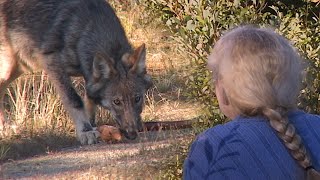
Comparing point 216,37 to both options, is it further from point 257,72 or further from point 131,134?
point 257,72

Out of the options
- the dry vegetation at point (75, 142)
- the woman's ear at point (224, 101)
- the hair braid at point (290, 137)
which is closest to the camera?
the hair braid at point (290, 137)

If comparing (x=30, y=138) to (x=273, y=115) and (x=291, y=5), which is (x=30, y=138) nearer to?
(x=291, y=5)

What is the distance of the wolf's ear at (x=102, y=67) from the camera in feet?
31.1

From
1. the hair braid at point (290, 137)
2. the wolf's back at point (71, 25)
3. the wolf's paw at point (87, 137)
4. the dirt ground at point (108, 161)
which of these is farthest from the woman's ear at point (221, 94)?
the wolf's back at point (71, 25)

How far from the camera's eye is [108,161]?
7.77 m

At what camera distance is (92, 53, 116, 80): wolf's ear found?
9492 mm

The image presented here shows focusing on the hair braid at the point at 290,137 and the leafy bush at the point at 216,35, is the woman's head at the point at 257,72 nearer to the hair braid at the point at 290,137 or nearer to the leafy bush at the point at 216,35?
the hair braid at the point at 290,137

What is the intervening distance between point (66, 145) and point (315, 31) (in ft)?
11.8

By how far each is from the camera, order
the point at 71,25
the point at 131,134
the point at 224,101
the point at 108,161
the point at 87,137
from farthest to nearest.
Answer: the point at 71,25 < the point at 87,137 < the point at 131,134 < the point at 108,161 < the point at 224,101

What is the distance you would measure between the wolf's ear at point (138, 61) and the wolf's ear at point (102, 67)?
23 cm

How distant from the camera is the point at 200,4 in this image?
641 cm

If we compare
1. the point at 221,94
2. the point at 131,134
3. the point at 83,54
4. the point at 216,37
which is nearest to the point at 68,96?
the point at 83,54

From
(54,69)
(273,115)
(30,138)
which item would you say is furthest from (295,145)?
(54,69)

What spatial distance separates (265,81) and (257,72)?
0.15 feet
